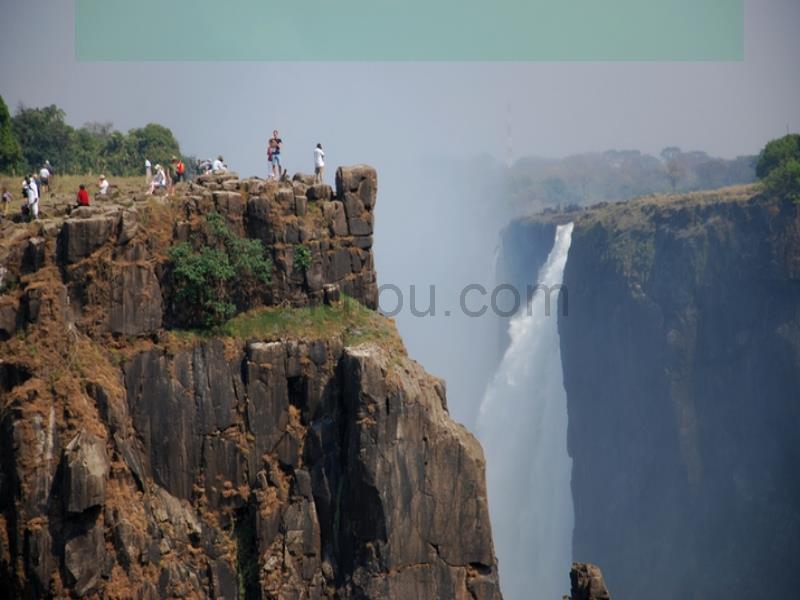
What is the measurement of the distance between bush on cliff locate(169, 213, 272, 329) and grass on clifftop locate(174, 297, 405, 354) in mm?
474

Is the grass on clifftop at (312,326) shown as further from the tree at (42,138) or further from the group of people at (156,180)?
the tree at (42,138)

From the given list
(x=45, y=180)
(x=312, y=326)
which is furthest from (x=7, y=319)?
(x=45, y=180)

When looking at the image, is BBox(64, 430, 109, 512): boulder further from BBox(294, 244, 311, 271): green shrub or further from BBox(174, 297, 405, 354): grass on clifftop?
BBox(294, 244, 311, 271): green shrub

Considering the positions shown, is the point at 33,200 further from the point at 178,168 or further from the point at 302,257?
the point at 302,257

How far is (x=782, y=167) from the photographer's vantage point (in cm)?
8475

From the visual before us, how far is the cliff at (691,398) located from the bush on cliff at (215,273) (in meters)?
54.0

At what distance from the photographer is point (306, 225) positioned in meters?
37.3

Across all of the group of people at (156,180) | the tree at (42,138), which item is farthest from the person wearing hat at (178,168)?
the tree at (42,138)

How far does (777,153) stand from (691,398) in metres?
20.1

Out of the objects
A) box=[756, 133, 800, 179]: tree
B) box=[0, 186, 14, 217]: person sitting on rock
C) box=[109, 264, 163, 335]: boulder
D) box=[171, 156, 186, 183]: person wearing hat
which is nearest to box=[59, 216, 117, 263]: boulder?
box=[109, 264, 163, 335]: boulder

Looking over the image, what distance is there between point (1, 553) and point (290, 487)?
27.6 feet

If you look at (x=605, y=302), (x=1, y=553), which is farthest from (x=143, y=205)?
(x=605, y=302)

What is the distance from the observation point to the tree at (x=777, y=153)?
89.3 m

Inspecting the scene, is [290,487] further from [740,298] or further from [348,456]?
[740,298]
